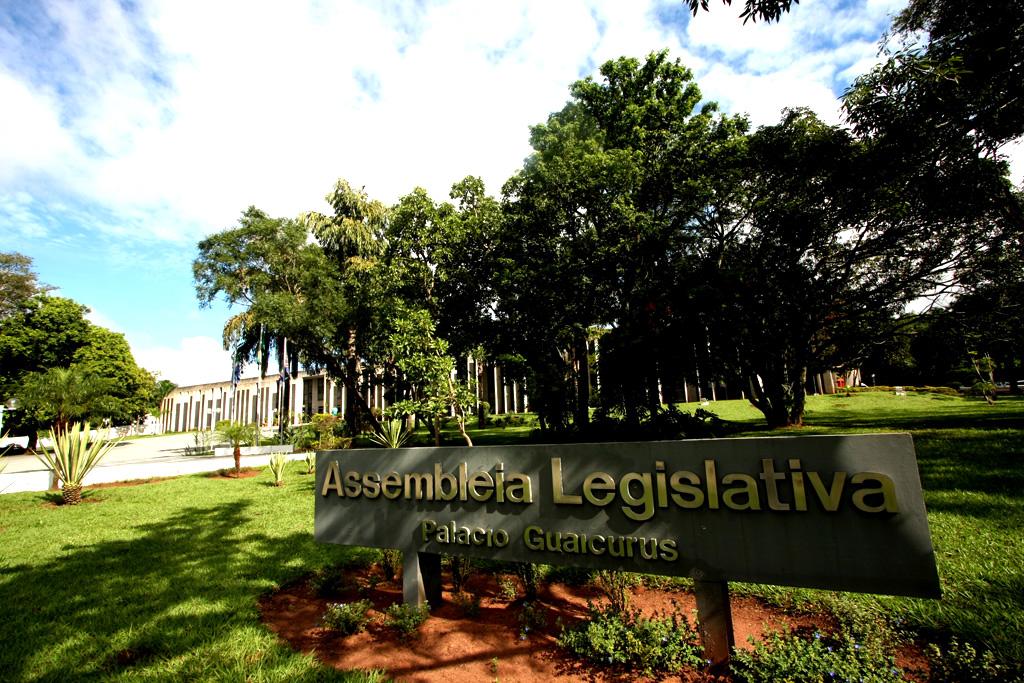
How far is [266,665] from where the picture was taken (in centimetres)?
339

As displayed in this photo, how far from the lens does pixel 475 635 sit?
3814mm

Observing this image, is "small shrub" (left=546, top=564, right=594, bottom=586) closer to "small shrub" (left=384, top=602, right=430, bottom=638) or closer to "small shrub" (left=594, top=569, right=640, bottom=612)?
"small shrub" (left=594, top=569, right=640, bottom=612)

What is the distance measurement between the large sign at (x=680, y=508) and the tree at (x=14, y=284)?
43.6 meters

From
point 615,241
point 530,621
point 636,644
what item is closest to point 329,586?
point 530,621

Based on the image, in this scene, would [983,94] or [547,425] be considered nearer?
[983,94]

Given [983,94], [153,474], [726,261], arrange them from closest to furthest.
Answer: [983,94] < [153,474] < [726,261]

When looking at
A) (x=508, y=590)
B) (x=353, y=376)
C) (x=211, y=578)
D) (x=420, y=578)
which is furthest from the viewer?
(x=353, y=376)

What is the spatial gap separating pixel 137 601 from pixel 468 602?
10.9 feet

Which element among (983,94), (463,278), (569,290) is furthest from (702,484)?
(463,278)

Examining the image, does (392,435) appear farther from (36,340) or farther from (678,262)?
(36,340)

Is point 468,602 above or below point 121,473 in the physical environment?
below

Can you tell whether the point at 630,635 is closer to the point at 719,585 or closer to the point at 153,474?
the point at 719,585

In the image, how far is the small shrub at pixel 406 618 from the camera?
3850mm

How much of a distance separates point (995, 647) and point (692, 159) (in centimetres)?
1589
